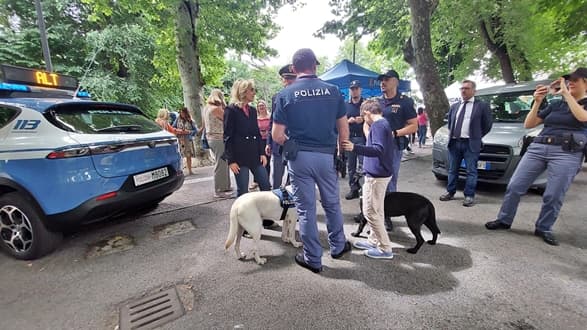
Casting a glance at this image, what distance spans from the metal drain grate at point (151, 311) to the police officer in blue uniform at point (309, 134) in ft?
3.86

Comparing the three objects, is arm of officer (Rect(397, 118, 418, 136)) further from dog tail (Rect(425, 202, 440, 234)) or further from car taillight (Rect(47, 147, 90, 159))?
car taillight (Rect(47, 147, 90, 159))

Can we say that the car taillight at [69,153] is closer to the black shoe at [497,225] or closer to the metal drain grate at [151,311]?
the metal drain grate at [151,311]

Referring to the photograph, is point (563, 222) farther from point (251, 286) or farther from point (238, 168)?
point (238, 168)

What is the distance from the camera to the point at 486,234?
3.12m

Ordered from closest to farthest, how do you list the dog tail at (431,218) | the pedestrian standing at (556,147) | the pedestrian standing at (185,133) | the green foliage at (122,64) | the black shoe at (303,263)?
the black shoe at (303,263)
the pedestrian standing at (556,147)
the dog tail at (431,218)
the pedestrian standing at (185,133)
the green foliage at (122,64)

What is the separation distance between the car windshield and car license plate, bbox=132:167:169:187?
592 centimetres

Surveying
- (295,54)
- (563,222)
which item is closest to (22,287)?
(295,54)

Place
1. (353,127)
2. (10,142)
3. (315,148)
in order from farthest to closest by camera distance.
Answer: (353,127), (10,142), (315,148)

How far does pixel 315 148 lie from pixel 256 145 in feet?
4.42

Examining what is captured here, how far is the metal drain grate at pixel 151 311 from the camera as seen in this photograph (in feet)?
6.16

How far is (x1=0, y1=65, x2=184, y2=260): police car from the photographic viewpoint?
2.53 meters

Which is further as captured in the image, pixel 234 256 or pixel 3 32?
pixel 3 32

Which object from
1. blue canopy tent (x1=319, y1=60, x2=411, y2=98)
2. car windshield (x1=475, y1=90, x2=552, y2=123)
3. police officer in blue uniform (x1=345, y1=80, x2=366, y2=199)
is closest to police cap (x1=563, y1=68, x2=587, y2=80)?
car windshield (x1=475, y1=90, x2=552, y2=123)

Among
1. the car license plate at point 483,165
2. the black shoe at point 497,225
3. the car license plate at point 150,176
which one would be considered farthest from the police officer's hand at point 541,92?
the car license plate at point 150,176
